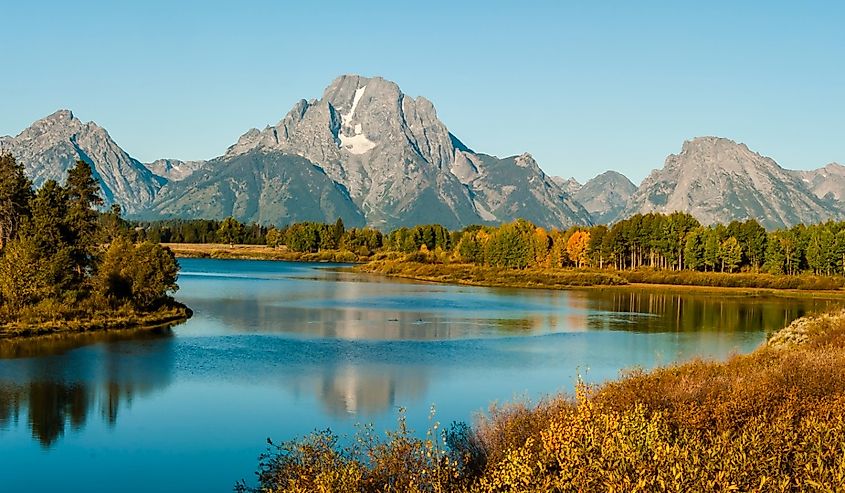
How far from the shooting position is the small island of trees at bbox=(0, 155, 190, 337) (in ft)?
205

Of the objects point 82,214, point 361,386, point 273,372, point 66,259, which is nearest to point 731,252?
point 82,214

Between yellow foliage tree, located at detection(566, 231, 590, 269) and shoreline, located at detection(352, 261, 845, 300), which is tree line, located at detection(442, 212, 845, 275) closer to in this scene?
yellow foliage tree, located at detection(566, 231, 590, 269)

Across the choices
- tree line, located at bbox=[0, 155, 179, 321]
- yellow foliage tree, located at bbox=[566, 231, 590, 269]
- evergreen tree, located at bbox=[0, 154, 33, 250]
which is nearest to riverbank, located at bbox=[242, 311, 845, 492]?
tree line, located at bbox=[0, 155, 179, 321]

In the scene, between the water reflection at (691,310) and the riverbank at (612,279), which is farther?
the riverbank at (612,279)

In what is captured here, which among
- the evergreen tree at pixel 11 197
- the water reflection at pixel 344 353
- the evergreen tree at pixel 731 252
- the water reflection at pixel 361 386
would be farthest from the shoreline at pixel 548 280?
the water reflection at pixel 361 386

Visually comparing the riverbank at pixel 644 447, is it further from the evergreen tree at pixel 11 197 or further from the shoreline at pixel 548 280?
the shoreline at pixel 548 280

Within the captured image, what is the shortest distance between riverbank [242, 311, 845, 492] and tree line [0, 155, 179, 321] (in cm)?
5107

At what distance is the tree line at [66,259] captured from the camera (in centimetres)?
6297

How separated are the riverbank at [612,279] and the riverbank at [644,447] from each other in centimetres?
11300

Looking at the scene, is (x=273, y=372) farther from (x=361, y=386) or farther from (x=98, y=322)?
(x=98, y=322)

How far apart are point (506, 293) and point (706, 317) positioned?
40619 mm

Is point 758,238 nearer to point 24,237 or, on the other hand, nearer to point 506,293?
point 506,293

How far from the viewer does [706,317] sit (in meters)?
87.3

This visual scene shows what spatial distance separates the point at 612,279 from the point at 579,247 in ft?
92.2
